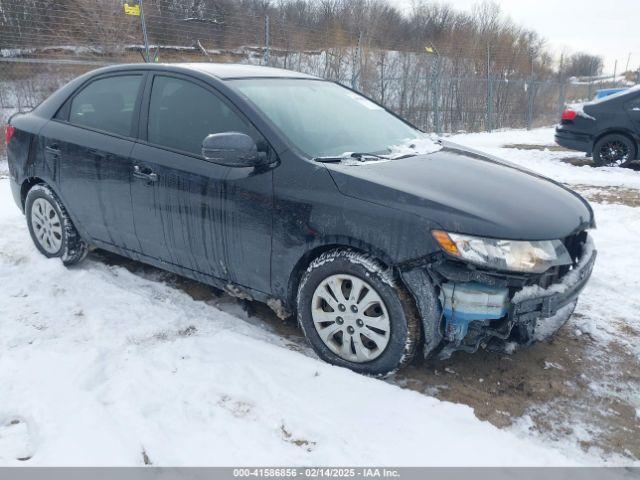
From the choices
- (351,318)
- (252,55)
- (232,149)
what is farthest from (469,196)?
(252,55)

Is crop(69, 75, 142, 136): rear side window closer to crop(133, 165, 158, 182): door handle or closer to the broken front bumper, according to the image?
crop(133, 165, 158, 182): door handle

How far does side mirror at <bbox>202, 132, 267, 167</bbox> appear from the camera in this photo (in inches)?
113

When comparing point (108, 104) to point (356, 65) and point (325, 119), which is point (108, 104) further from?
point (356, 65)

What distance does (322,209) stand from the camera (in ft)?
9.09

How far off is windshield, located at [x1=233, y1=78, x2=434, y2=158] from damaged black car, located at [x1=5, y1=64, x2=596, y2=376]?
0.02 meters

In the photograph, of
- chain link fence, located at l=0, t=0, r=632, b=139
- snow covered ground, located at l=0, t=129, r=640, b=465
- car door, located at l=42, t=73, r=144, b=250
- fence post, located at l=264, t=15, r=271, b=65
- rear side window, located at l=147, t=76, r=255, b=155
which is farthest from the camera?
fence post, located at l=264, t=15, r=271, b=65

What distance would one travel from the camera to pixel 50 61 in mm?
9422

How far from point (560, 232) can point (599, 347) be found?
1030 millimetres

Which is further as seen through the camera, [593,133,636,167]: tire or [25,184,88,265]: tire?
[593,133,636,167]: tire

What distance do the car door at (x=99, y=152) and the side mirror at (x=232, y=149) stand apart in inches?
37.2

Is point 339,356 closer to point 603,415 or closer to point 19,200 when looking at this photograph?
point 603,415

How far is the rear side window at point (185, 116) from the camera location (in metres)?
3.21

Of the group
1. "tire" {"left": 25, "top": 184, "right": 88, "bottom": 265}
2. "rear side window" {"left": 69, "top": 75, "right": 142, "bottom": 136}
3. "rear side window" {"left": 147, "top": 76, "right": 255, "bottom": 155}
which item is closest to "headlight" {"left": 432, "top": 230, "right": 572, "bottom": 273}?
"rear side window" {"left": 147, "top": 76, "right": 255, "bottom": 155}

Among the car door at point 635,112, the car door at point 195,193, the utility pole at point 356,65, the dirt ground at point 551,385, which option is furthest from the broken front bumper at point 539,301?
the utility pole at point 356,65
